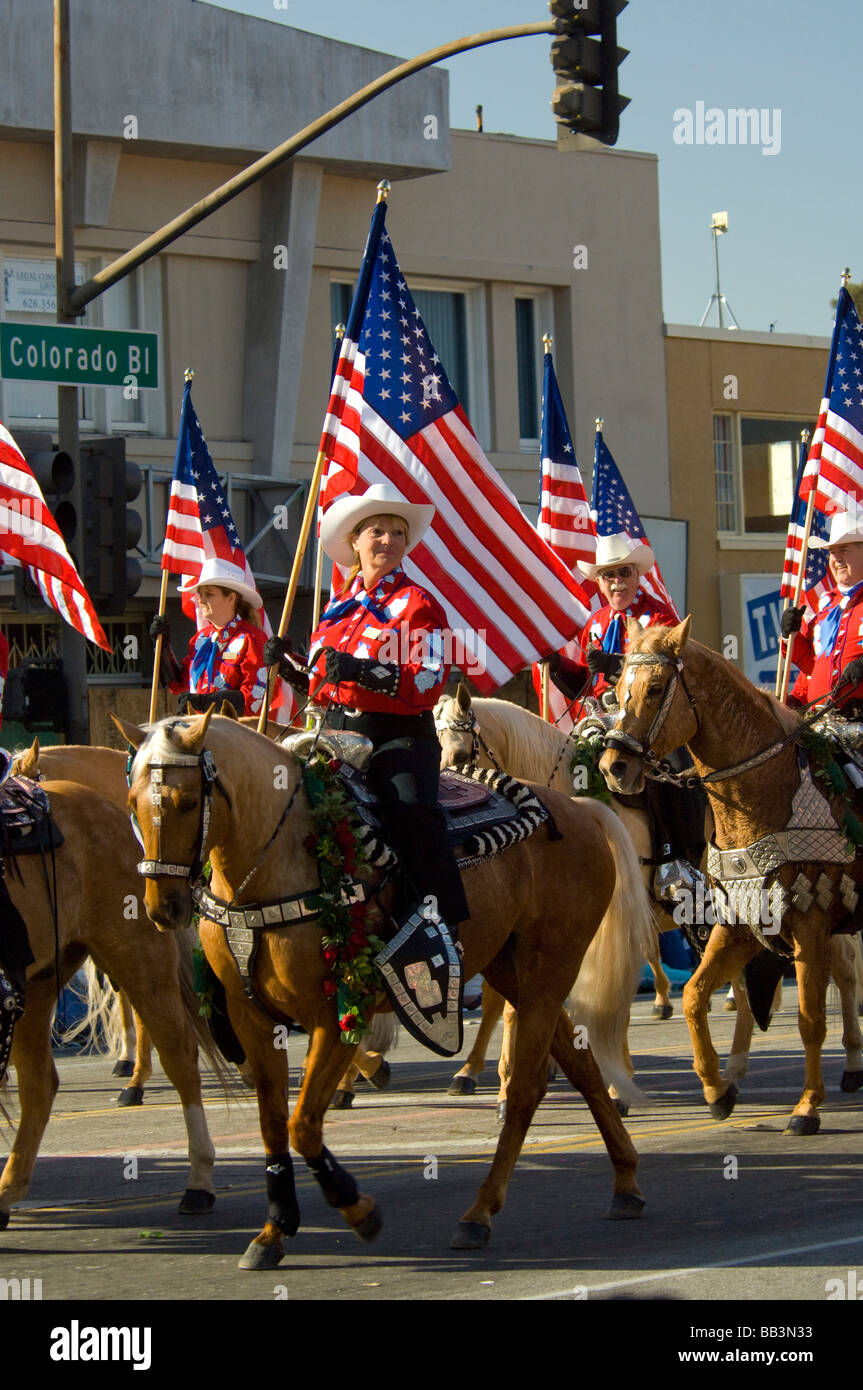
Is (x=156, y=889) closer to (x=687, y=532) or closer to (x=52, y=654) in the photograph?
(x=52, y=654)

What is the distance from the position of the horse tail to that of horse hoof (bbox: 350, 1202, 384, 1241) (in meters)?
1.83

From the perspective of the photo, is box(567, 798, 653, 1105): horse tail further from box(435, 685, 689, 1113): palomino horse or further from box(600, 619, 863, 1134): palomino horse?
box(435, 685, 689, 1113): palomino horse

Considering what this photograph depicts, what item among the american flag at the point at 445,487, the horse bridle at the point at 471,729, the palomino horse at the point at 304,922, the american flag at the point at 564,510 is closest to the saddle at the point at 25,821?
the palomino horse at the point at 304,922

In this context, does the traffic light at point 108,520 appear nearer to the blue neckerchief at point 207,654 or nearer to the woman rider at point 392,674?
the blue neckerchief at point 207,654

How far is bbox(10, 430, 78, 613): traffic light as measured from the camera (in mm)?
13688

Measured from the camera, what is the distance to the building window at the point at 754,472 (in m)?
28.0

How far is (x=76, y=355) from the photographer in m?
13.8

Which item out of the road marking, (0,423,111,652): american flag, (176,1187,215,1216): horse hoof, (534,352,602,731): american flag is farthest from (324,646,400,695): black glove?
(534,352,602,731): american flag

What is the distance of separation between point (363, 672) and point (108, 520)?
7.39 m

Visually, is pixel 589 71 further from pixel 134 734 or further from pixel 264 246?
pixel 264 246

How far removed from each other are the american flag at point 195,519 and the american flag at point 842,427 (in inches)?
172
